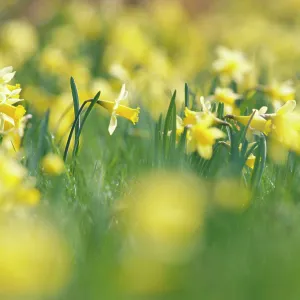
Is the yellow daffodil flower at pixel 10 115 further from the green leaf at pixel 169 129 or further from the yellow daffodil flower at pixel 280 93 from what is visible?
the yellow daffodil flower at pixel 280 93

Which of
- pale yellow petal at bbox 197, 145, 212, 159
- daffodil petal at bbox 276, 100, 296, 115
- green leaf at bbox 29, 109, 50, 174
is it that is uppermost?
daffodil petal at bbox 276, 100, 296, 115

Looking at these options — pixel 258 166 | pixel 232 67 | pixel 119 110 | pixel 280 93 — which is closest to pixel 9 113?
pixel 119 110

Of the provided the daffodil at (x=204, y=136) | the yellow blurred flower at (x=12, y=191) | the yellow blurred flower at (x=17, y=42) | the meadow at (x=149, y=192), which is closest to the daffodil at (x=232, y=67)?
the meadow at (x=149, y=192)

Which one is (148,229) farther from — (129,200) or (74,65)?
(74,65)

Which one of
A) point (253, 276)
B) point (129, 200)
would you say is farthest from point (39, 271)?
point (129, 200)

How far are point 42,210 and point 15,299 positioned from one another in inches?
20.1

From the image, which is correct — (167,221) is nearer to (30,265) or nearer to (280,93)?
(30,265)

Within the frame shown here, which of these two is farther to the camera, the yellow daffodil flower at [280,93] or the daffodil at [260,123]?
the yellow daffodil flower at [280,93]

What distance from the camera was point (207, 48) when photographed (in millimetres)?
5781

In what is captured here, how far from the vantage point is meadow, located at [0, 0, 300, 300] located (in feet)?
3.34

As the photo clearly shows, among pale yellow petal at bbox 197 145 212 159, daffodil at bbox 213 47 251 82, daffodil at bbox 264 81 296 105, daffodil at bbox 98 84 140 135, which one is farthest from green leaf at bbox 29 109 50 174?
daffodil at bbox 213 47 251 82

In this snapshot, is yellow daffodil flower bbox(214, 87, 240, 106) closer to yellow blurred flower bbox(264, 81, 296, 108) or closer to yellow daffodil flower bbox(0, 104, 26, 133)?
yellow blurred flower bbox(264, 81, 296, 108)

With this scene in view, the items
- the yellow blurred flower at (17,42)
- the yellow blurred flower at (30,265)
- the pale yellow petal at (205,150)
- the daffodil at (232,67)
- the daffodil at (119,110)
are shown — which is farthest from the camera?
the yellow blurred flower at (17,42)

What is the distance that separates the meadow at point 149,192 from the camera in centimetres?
102
